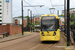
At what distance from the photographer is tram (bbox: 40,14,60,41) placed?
48.5 ft

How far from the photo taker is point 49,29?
48.9ft

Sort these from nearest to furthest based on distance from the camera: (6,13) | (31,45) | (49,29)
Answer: (31,45) < (49,29) < (6,13)

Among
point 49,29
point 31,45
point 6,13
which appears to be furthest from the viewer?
point 6,13

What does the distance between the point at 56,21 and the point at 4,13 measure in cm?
1870

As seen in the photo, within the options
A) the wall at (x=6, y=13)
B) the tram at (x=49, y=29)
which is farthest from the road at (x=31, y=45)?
the wall at (x=6, y=13)

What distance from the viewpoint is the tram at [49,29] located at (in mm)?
14797

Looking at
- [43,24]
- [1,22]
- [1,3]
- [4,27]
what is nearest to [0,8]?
[1,3]

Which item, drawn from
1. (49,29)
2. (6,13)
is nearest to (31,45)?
(49,29)

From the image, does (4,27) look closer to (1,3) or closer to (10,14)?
(10,14)

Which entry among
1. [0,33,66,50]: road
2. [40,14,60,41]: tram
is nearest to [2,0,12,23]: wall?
[0,33,66,50]: road

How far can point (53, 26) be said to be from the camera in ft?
49.2

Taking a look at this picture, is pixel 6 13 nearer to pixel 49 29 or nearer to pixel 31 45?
pixel 49 29

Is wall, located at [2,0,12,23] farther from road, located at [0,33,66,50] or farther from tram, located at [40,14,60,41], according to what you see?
tram, located at [40,14,60,41]

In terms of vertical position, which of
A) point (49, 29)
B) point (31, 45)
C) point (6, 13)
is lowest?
point (31, 45)
